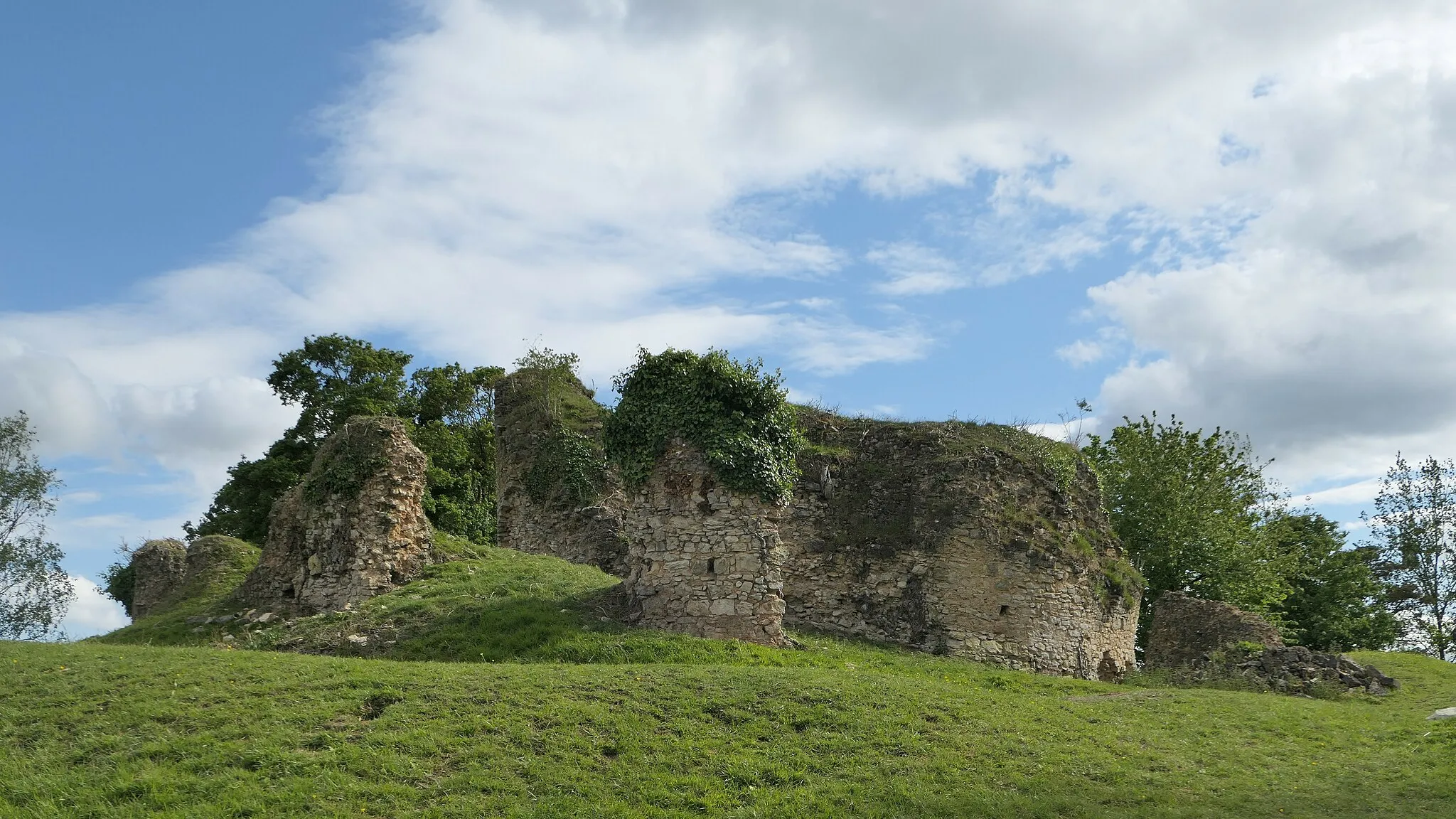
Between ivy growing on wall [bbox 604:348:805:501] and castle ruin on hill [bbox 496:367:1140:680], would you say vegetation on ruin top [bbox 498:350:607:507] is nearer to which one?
castle ruin on hill [bbox 496:367:1140:680]

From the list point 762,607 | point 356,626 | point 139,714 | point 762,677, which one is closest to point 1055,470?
point 762,607

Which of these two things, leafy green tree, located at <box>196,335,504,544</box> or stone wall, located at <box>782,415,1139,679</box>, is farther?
leafy green tree, located at <box>196,335,504,544</box>

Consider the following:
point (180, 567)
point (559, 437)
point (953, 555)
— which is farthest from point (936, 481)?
point (180, 567)

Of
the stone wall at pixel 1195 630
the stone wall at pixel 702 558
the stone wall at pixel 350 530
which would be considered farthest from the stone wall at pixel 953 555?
the stone wall at pixel 350 530

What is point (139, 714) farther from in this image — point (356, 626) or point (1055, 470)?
point (1055, 470)

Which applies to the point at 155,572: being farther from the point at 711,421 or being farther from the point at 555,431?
the point at 711,421

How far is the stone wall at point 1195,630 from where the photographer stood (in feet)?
78.4

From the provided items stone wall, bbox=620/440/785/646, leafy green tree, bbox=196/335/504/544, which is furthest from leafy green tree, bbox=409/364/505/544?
stone wall, bbox=620/440/785/646

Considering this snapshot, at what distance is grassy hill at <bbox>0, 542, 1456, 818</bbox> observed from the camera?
35.4 feet

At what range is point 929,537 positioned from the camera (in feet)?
77.1

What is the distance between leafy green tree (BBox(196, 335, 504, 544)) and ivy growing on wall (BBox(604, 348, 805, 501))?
17358 millimetres

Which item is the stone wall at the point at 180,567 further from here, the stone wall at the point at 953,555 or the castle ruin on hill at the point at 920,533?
the stone wall at the point at 953,555

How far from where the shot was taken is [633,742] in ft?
39.9

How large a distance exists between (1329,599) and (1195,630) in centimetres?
1702
